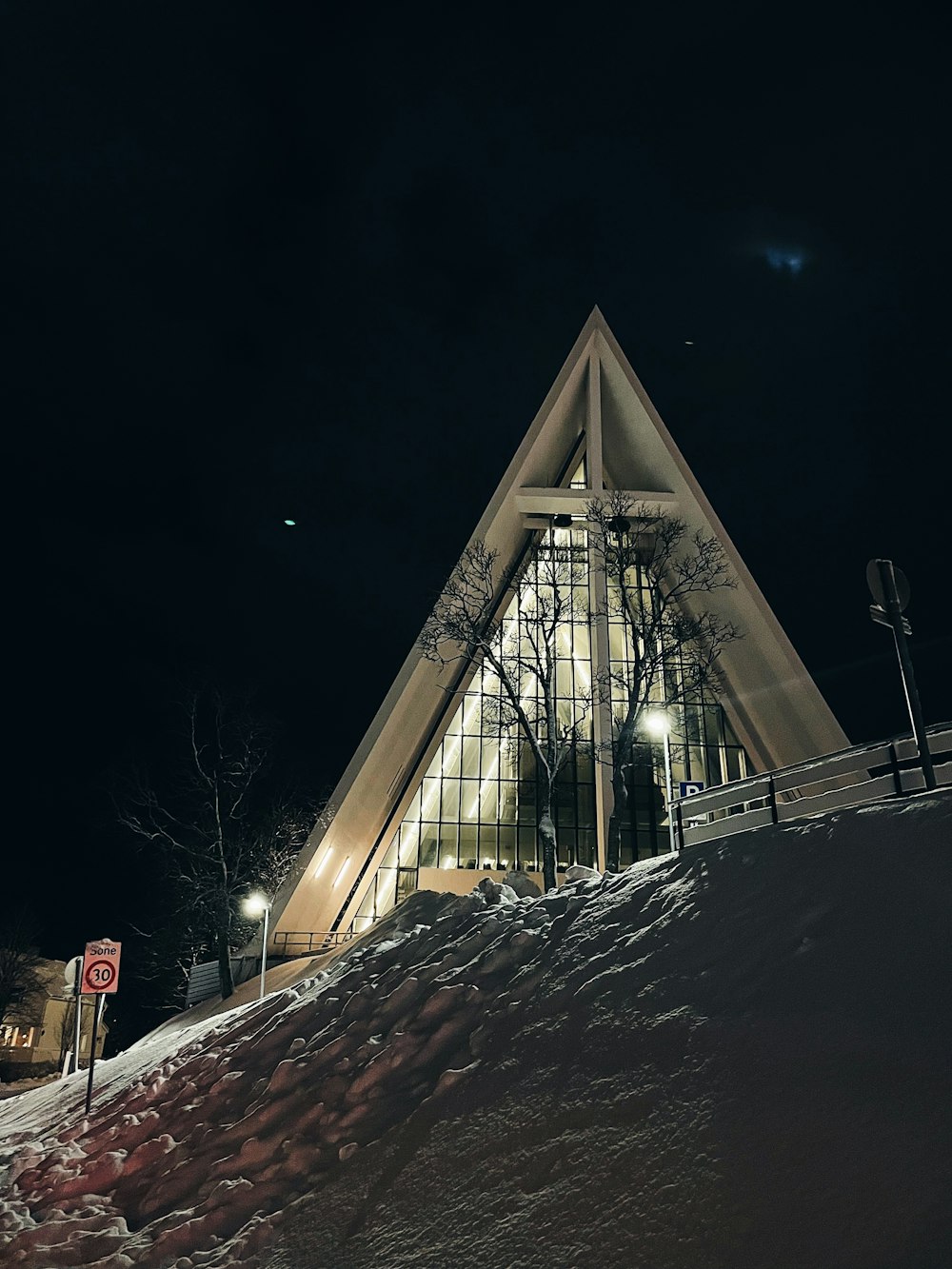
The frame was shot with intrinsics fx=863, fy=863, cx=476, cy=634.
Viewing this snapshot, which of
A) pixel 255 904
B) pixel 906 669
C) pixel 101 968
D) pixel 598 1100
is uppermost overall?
pixel 906 669

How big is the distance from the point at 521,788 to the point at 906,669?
22.3 metres

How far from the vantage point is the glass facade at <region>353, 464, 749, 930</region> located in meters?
27.9

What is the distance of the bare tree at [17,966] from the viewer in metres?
46.3

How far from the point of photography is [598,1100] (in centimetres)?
530

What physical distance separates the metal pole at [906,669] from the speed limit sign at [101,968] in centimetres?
1048

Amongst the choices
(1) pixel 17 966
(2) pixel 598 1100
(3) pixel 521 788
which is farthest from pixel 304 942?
(1) pixel 17 966

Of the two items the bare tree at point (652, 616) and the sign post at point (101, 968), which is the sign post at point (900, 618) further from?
the sign post at point (101, 968)

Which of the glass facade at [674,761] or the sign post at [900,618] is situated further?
the glass facade at [674,761]

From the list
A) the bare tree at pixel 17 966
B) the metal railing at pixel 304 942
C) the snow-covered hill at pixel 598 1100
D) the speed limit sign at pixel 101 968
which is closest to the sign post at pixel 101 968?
the speed limit sign at pixel 101 968

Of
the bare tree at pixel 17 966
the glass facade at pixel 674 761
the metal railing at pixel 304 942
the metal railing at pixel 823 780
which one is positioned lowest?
the bare tree at pixel 17 966

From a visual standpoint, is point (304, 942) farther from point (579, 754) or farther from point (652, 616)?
point (652, 616)

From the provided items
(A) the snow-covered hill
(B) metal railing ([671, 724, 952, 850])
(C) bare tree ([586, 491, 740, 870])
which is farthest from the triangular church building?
(A) the snow-covered hill

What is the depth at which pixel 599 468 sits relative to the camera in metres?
27.5

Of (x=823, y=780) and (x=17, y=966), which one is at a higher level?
(x=823, y=780)
